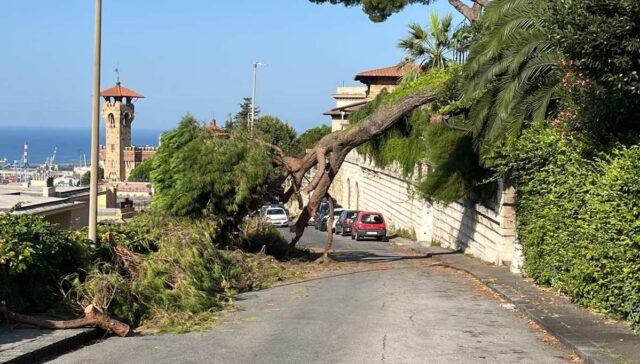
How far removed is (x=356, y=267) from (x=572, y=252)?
36.0 feet

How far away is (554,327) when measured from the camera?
1203 centimetres

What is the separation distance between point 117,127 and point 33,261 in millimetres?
146247

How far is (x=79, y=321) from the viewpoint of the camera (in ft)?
36.4

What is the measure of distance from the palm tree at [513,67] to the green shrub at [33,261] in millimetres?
10358

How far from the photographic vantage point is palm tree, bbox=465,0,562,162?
17484 millimetres

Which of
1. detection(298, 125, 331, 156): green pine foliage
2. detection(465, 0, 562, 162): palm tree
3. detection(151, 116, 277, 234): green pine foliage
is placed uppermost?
detection(298, 125, 331, 156): green pine foliage

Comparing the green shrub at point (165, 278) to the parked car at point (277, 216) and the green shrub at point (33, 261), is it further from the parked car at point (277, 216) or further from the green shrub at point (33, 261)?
the parked car at point (277, 216)

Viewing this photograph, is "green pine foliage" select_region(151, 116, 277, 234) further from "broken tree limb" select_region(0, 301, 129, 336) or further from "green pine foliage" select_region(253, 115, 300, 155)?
"green pine foliage" select_region(253, 115, 300, 155)

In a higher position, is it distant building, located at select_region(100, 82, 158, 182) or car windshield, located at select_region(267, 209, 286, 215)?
distant building, located at select_region(100, 82, 158, 182)

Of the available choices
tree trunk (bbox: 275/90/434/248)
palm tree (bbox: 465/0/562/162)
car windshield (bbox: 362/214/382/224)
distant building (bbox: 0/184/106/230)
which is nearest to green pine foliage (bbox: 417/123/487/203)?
tree trunk (bbox: 275/90/434/248)

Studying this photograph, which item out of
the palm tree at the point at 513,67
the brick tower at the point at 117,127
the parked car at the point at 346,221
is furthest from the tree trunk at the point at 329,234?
the brick tower at the point at 117,127

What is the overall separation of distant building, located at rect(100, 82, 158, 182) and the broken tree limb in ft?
473

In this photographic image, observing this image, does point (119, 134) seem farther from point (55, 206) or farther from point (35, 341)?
point (35, 341)

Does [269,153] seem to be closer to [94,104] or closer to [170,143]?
[170,143]
